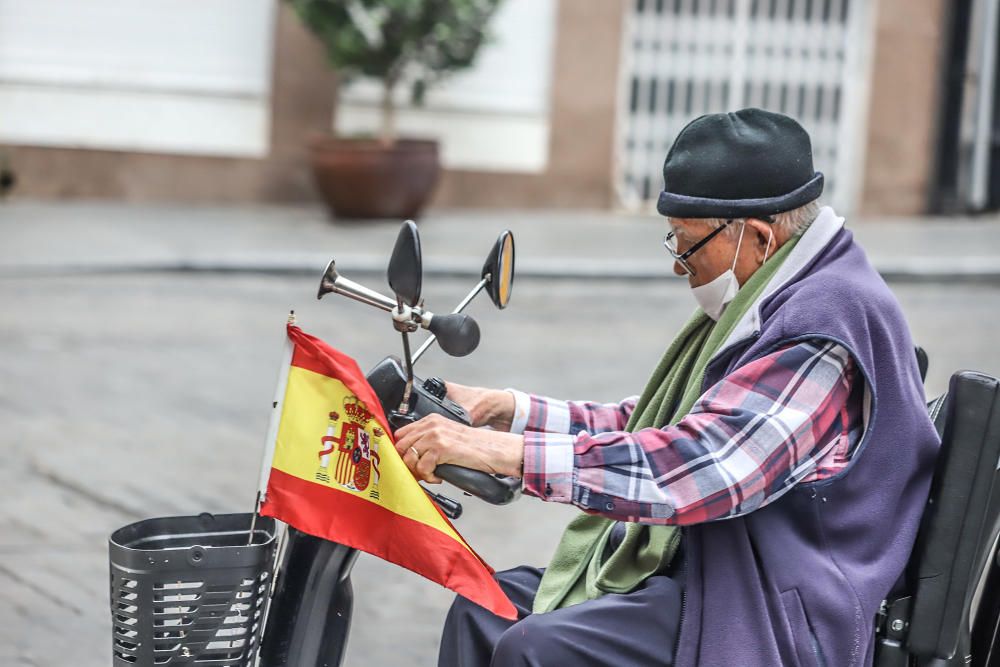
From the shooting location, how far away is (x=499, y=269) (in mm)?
2256

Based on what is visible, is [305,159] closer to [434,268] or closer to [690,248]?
[434,268]

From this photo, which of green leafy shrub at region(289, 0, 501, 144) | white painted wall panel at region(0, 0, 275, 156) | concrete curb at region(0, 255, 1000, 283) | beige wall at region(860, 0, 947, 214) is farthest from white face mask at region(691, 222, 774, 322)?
beige wall at region(860, 0, 947, 214)

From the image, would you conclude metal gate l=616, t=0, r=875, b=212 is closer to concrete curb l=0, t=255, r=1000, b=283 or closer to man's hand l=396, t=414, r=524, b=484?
concrete curb l=0, t=255, r=1000, b=283

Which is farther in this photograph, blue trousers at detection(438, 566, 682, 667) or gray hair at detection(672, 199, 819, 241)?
gray hair at detection(672, 199, 819, 241)

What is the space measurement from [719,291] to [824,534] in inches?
17.2

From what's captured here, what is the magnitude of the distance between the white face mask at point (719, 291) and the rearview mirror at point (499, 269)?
0.31 m

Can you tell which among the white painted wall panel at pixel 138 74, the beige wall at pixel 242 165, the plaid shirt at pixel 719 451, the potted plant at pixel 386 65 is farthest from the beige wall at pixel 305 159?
the plaid shirt at pixel 719 451

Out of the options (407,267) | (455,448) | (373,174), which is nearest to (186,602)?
(455,448)

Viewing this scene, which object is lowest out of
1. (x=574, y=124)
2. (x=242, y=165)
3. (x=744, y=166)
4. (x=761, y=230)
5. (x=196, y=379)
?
(x=196, y=379)

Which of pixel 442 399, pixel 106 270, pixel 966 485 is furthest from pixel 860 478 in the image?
pixel 106 270

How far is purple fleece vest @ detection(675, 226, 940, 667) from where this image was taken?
82.2 inches

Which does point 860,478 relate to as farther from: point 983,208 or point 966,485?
point 983,208

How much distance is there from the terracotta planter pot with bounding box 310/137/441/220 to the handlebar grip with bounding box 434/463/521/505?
10790 mm

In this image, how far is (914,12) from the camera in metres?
15.5
